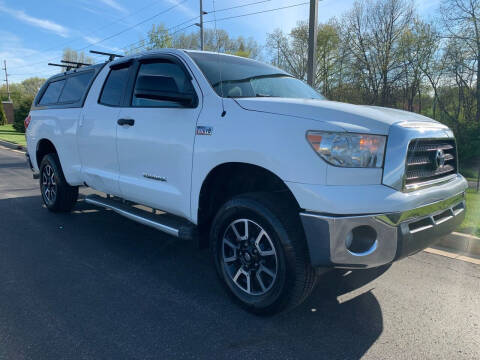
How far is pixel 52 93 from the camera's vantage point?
5848mm

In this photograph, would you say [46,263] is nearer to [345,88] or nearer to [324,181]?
[324,181]

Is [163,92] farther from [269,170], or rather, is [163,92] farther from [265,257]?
[265,257]

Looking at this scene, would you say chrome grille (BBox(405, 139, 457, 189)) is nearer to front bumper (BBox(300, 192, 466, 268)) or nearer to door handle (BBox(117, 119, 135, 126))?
front bumper (BBox(300, 192, 466, 268))

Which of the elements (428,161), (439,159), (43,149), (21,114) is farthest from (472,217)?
(21,114)

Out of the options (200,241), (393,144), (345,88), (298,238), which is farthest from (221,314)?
(345,88)

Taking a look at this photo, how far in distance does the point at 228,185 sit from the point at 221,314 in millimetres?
1058

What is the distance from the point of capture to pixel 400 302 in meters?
3.03

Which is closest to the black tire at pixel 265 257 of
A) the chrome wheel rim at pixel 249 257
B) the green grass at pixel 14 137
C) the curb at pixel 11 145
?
the chrome wheel rim at pixel 249 257

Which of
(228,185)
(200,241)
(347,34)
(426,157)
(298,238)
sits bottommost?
(200,241)

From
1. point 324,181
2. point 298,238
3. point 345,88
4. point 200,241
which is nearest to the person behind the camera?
point 324,181

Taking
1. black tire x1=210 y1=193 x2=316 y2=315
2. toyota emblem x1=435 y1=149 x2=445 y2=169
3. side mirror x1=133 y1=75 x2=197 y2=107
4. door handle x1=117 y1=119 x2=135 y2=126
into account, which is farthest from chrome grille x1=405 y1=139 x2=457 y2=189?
door handle x1=117 y1=119 x2=135 y2=126

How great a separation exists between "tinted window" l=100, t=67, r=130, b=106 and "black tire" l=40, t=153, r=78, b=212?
5.33 feet

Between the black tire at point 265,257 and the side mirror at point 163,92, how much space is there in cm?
96

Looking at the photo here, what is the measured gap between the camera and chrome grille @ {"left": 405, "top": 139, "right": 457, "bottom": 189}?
8.17ft
